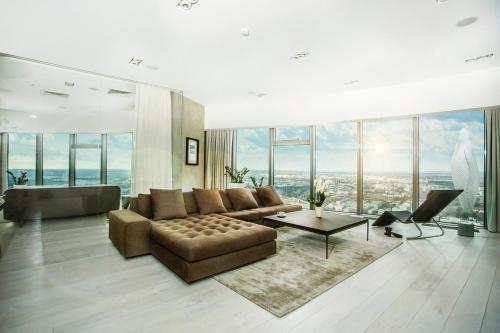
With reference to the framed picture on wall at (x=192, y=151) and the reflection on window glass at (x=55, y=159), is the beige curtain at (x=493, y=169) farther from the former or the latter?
the reflection on window glass at (x=55, y=159)

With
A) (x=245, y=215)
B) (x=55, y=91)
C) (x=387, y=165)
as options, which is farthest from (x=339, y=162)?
(x=55, y=91)

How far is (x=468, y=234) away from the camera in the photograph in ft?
13.5

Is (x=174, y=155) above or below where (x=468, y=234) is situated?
above

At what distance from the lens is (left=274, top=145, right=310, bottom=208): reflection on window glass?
637 cm

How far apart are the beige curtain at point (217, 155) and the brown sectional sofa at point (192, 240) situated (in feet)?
11.1

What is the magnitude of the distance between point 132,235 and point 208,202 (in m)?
1.44

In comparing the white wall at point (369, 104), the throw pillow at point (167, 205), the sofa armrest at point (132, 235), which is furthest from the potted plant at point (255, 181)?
the sofa armrest at point (132, 235)

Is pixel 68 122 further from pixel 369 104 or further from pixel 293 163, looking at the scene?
pixel 369 104

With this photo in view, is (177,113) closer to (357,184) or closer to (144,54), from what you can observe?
(144,54)

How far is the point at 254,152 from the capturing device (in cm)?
709

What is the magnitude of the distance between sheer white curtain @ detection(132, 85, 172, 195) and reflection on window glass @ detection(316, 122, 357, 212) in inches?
149

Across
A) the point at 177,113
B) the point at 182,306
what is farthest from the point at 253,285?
the point at 177,113

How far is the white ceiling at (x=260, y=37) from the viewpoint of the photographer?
2572mm

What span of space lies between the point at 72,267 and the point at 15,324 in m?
1.04
